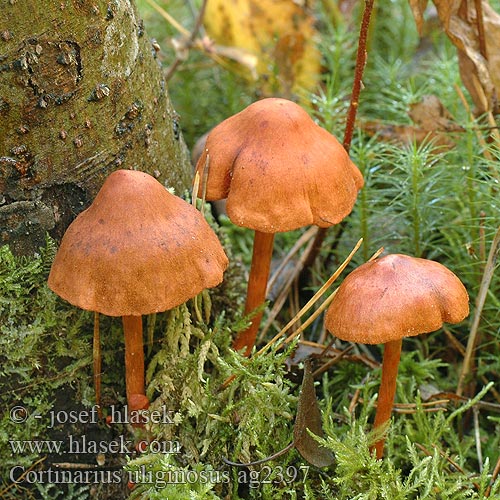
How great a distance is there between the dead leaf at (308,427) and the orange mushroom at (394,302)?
0.65ft

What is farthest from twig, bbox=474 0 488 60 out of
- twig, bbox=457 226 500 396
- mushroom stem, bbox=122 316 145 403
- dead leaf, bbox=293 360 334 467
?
mushroom stem, bbox=122 316 145 403

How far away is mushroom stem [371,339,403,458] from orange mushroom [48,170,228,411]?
1.59 ft

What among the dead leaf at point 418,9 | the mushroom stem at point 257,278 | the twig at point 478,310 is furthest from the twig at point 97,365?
the dead leaf at point 418,9

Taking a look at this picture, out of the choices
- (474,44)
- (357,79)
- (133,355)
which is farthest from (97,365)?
(474,44)

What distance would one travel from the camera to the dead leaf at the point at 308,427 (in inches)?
62.8

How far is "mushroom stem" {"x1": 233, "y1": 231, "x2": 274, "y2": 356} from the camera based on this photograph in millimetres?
1758

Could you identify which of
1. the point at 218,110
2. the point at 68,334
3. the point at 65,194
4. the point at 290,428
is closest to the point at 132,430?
the point at 68,334

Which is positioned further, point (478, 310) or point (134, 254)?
point (478, 310)

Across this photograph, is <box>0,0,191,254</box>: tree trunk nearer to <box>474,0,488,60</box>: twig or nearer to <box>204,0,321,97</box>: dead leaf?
<box>474,0,488,60</box>: twig

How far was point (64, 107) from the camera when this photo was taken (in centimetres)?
151

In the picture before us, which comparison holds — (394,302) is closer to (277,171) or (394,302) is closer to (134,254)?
(277,171)

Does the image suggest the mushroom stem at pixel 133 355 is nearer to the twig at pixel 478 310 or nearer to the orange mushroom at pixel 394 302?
the orange mushroom at pixel 394 302

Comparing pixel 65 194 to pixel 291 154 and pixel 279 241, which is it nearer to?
pixel 291 154

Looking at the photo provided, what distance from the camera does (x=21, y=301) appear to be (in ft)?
5.30
